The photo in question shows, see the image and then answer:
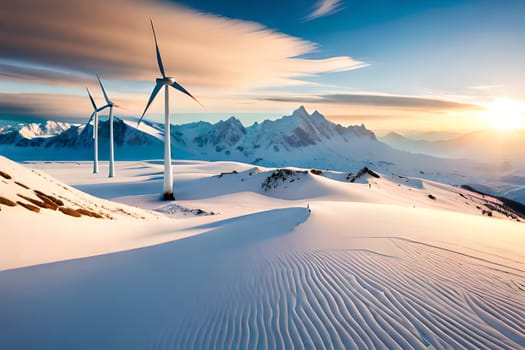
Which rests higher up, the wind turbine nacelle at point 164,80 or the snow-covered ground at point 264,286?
the wind turbine nacelle at point 164,80

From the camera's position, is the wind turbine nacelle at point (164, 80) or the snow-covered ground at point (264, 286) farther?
the wind turbine nacelle at point (164, 80)

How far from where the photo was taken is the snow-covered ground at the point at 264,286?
4246 millimetres

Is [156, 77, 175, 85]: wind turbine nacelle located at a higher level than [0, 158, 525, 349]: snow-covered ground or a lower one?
higher

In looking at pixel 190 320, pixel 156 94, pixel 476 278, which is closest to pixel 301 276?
pixel 190 320

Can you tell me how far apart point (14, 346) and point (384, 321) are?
5568 mm

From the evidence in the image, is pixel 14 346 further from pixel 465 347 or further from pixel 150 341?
pixel 465 347

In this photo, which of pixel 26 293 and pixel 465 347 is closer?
pixel 465 347

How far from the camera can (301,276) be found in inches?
237

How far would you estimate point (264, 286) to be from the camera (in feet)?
18.9

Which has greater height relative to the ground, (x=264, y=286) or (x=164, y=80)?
(x=164, y=80)

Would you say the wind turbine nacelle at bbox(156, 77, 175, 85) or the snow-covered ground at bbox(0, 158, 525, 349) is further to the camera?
the wind turbine nacelle at bbox(156, 77, 175, 85)

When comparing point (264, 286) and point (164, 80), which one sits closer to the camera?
point (264, 286)

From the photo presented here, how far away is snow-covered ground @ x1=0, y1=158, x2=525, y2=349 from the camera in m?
4.25

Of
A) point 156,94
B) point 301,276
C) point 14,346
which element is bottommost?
point 14,346
